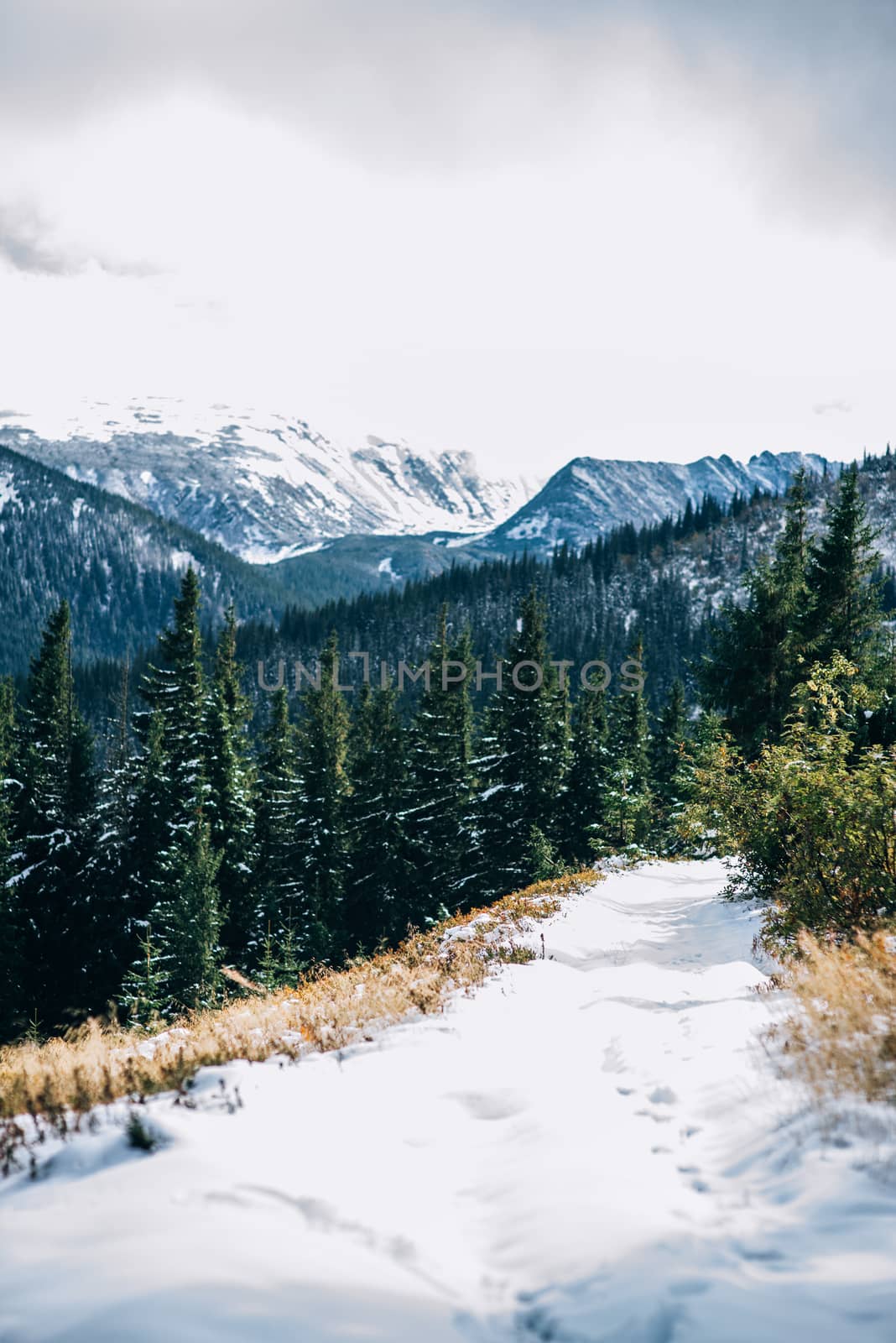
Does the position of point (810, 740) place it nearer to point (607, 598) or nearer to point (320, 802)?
point (320, 802)

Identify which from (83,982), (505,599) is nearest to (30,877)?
(83,982)

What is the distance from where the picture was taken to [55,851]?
33156 mm

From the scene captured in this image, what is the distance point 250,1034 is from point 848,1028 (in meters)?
5.82

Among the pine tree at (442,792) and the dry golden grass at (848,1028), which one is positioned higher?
the dry golden grass at (848,1028)

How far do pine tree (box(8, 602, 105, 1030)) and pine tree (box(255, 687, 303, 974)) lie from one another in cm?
789

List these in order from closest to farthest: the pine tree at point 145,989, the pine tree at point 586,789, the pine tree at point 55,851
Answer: the pine tree at point 145,989, the pine tree at point 55,851, the pine tree at point 586,789

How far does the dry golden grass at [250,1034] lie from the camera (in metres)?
6.00

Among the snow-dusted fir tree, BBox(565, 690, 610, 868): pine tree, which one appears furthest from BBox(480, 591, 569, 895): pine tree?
the snow-dusted fir tree

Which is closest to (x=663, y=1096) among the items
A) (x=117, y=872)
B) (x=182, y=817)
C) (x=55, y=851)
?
(x=182, y=817)

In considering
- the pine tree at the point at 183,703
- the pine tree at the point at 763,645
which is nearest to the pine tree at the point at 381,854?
the pine tree at the point at 183,703

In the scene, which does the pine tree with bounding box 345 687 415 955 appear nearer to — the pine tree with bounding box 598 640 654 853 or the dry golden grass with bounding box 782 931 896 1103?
the pine tree with bounding box 598 640 654 853

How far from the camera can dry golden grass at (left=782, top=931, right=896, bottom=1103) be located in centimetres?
498

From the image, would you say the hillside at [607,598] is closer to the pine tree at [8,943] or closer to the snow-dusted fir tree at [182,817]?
the snow-dusted fir tree at [182,817]

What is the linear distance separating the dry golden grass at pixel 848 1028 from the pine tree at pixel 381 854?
101ft
